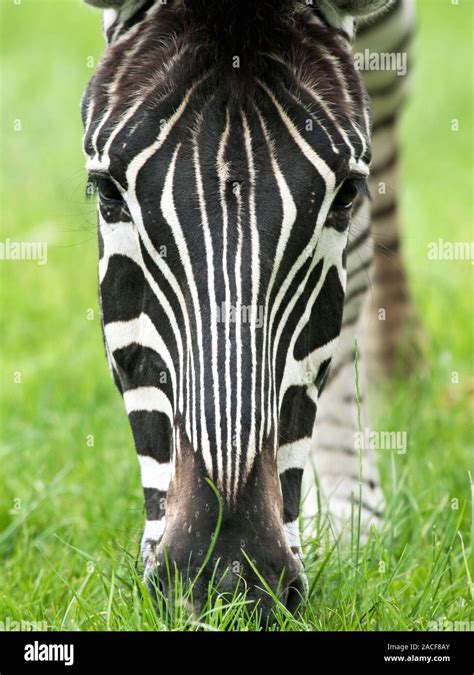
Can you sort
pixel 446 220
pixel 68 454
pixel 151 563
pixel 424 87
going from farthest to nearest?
1. pixel 424 87
2. pixel 446 220
3. pixel 68 454
4. pixel 151 563

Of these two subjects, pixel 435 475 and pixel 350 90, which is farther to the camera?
pixel 435 475

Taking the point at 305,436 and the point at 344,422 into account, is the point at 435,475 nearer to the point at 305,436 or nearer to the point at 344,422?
the point at 344,422

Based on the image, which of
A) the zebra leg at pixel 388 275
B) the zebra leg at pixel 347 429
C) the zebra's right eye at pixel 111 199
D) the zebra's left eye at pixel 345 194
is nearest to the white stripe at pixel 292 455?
the zebra's left eye at pixel 345 194

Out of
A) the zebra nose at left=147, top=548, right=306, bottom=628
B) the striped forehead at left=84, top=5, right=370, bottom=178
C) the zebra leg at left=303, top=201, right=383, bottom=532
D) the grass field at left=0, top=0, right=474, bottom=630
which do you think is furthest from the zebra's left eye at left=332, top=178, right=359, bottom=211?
the zebra leg at left=303, top=201, right=383, bottom=532

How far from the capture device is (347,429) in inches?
259

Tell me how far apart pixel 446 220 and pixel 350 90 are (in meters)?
8.86

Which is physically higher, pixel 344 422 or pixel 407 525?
pixel 344 422

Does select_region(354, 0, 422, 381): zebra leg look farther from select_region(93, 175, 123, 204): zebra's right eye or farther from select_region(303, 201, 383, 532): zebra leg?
select_region(93, 175, 123, 204): zebra's right eye

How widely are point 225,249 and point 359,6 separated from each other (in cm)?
136

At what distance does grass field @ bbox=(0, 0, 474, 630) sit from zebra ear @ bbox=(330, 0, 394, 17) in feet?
4.56

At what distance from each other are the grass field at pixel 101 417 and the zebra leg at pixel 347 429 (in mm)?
243

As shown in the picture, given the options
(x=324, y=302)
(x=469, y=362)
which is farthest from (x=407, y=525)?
(x=469, y=362)

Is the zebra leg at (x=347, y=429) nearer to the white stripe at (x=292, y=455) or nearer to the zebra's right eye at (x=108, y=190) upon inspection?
the white stripe at (x=292, y=455)

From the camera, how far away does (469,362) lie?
9.30m
